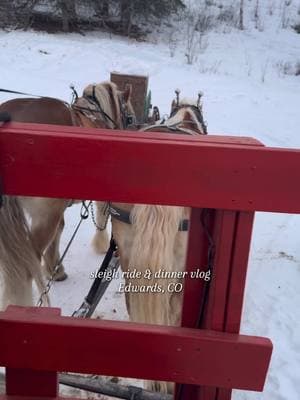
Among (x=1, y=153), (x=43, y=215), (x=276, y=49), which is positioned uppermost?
(x=276, y=49)

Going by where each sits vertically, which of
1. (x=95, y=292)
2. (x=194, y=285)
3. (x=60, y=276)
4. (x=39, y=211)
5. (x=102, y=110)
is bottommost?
(x=60, y=276)

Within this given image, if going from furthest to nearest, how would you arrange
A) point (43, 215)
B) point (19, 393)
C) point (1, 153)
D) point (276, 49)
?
point (276, 49), point (43, 215), point (19, 393), point (1, 153)

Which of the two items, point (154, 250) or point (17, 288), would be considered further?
point (17, 288)

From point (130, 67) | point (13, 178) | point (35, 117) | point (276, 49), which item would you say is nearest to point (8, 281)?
point (35, 117)

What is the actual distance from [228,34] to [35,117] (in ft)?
45.5

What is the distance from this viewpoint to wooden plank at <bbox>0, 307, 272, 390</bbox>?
116 cm

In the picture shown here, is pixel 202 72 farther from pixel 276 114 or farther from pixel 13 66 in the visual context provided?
pixel 13 66

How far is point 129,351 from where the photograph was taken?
119 centimetres

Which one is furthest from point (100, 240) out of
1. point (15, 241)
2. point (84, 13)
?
point (84, 13)

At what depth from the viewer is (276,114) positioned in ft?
30.2

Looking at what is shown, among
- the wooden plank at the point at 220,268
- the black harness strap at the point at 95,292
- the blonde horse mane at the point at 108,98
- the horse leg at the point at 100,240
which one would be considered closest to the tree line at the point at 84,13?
the blonde horse mane at the point at 108,98

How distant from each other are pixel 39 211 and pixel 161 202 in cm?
177

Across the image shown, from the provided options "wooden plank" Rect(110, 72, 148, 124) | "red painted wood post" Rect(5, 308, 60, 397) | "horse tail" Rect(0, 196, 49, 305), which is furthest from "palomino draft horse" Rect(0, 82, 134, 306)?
"wooden plank" Rect(110, 72, 148, 124)

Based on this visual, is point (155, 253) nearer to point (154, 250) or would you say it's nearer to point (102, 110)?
point (154, 250)
